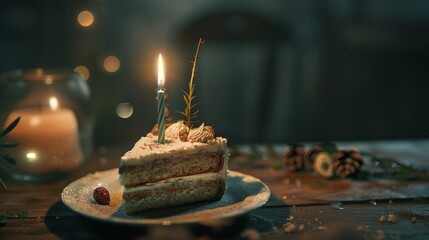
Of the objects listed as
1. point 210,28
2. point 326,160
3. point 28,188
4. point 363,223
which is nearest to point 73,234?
point 28,188

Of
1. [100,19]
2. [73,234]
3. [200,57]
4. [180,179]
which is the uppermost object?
→ [100,19]

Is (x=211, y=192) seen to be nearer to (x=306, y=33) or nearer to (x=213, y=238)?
(x=213, y=238)

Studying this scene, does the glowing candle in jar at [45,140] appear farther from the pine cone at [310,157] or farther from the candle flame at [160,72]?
the pine cone at [310,157]

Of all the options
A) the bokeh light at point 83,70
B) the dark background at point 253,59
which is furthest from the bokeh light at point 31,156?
the bokeh light at point 83,70

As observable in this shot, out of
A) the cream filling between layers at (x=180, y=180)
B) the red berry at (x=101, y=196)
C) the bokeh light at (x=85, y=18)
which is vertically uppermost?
the bokeh light at (x=85, y=18)

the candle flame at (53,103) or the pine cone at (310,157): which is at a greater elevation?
the candle flame at (53,103)

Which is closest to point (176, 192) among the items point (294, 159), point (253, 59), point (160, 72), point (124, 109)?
point (160, 72)

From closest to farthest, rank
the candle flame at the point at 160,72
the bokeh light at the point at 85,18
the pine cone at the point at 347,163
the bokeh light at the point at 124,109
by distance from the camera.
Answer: the candle flame at the point at 160,72
the pine cone at the point at 347,163
the bokeh light at the point at 85,18
the bokeh light at the point at 124,109
